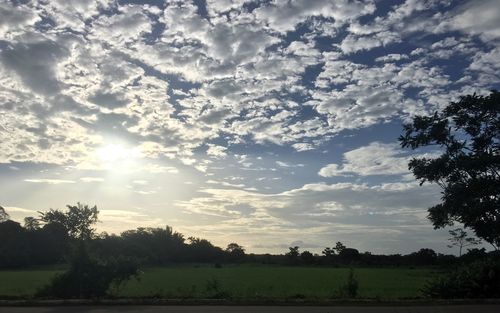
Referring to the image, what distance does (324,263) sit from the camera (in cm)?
9269

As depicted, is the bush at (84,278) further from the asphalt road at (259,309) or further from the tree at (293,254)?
the tree at (293,254)

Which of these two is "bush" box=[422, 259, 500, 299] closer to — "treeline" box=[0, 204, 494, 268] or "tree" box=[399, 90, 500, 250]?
"tree" box=[399, 90, 500, 250]

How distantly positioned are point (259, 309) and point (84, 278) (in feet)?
24.9

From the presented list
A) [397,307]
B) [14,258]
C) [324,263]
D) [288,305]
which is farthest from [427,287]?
[14,258]

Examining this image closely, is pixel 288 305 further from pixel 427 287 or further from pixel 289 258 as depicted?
pixel 289 258

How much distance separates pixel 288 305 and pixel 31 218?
105639 mm

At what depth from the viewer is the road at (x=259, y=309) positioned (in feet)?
41.2

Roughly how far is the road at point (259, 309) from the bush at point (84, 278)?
330 centimetres

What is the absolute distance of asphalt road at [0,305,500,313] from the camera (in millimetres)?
12547

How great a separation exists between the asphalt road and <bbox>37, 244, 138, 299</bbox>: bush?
330cm

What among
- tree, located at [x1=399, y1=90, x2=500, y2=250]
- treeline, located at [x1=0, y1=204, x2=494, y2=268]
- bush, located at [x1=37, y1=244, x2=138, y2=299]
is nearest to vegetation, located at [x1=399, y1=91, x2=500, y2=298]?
tree, located at [x1=399, y1=90, x2=500, y2=250]

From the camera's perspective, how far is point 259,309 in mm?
13195

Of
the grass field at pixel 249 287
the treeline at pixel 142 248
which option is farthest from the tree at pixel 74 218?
the grass field at pixel 249 287

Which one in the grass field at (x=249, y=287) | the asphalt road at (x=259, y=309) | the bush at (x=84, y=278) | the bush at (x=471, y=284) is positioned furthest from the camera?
the grass field at (x=249, y=287)
